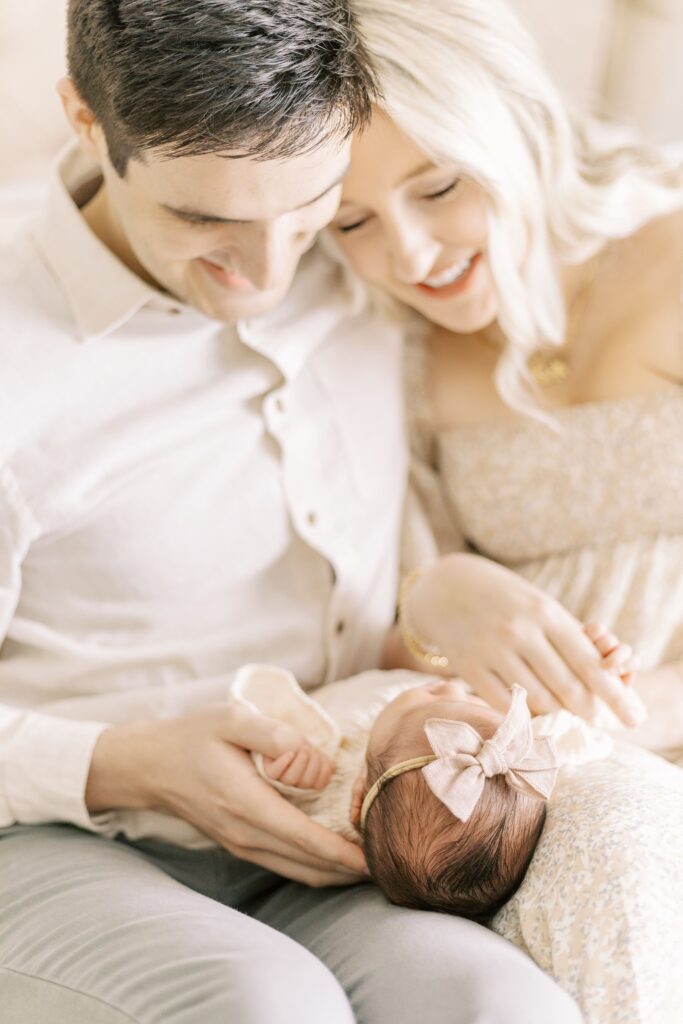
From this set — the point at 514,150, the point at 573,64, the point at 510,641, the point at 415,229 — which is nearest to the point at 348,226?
the point at 415,229

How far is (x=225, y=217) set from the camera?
96 cm

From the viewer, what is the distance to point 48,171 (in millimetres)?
1524

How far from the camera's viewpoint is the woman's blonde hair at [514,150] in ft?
3.71

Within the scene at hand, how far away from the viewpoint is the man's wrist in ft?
3.70

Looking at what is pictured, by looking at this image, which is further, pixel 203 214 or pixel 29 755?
pixel 29 755

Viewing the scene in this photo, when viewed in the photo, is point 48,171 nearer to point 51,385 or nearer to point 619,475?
point 51,385

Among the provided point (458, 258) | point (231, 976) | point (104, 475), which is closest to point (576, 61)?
point (458, 258)

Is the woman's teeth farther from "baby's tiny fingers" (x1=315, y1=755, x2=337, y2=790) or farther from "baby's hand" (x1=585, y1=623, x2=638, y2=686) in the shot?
"baby's tiny fingers" (x1=315, y1=755, x2=337, y2=790)

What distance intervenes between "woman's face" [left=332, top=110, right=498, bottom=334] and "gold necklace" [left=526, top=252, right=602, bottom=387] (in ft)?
0.52

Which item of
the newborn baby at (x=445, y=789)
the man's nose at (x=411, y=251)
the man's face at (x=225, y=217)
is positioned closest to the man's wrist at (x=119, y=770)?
the newborn baby at (x=445, y=789)

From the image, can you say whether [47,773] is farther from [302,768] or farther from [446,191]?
[446,191]

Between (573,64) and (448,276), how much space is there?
69 centimetres

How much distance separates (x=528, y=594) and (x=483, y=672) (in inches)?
4.1

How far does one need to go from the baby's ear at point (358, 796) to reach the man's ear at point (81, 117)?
674 millimetres
